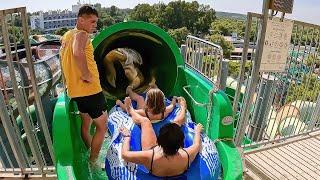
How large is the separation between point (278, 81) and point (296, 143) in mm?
962

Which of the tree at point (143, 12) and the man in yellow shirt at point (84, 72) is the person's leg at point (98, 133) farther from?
the tree at point (143, 12)

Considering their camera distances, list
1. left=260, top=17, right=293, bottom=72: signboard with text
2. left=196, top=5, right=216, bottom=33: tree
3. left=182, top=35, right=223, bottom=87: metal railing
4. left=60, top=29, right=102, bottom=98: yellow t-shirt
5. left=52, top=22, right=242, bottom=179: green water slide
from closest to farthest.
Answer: left=52, top=22, right=242, bottom=179: green water slide, left=60, top=29, right=102, bottom=98: yellow t-shirt, left=260, top=17, right=293, bottom=72: signboard with text, left=182, top=35, right=223, bottom=87: metal railing, left=196, top=5, right=216, bottom=33: tree

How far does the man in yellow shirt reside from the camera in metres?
3.17

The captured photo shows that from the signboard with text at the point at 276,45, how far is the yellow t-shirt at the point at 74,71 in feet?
5.99

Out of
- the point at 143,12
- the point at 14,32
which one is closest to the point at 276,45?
the point at 14,32

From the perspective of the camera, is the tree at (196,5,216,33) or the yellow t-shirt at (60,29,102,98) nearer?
the yellow t-shirt at (60,29,102,98)

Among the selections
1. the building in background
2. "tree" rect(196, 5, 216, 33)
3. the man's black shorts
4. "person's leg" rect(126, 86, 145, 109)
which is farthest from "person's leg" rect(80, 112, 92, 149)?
the building in background

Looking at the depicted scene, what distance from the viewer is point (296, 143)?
4809 millimetres

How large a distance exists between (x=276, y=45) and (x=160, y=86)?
1.89 metres

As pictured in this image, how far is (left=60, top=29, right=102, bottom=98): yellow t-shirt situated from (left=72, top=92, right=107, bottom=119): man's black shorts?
48 mm

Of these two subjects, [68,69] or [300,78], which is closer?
[68,69]

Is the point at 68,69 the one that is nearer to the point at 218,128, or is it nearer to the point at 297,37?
the point at 218,128

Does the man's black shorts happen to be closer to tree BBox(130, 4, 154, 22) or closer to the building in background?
tree BBox(130, 4, 154, 22)

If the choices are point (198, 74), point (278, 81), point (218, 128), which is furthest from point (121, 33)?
point (278, 81)
